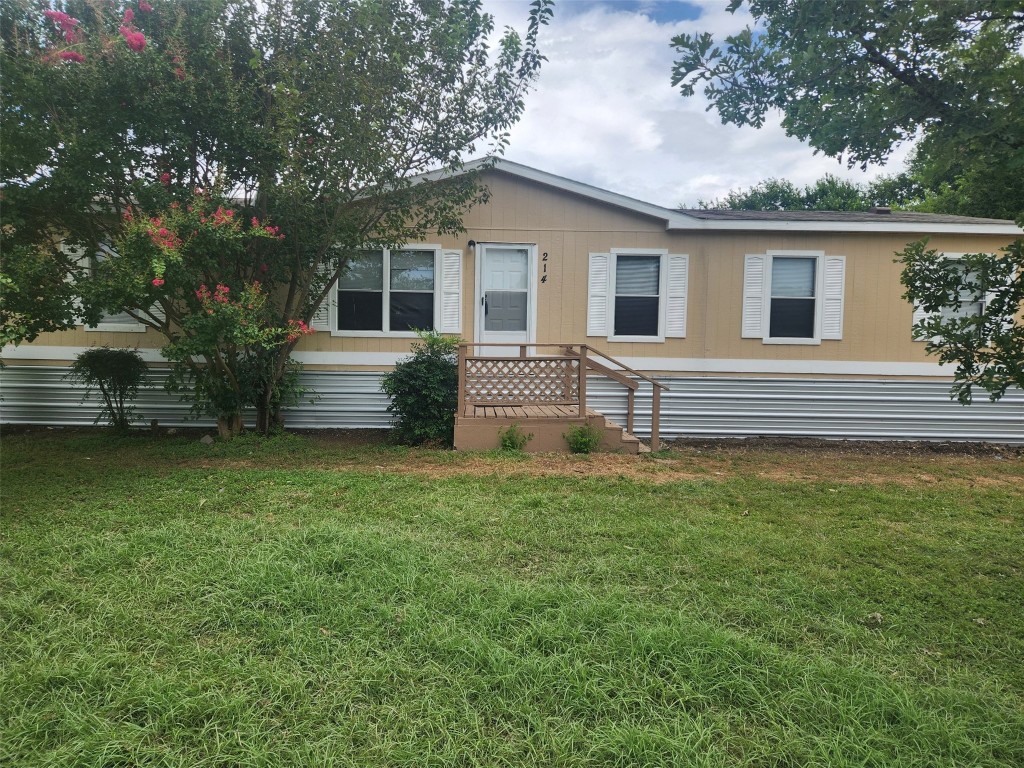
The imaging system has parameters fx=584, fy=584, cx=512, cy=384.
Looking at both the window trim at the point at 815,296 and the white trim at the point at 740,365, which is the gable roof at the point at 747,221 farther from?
the white trim at the point at 740,365

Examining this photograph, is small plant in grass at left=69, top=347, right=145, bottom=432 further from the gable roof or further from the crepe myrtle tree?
the gable roof

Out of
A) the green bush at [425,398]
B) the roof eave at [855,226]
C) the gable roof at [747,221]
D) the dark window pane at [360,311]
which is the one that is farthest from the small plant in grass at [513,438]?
the roof eave at [855,226]

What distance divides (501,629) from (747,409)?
284 inches

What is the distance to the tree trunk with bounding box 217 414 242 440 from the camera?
766 cm

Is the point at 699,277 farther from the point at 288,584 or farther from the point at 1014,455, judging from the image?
the point at 288,584

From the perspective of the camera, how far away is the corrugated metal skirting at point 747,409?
8633 mm

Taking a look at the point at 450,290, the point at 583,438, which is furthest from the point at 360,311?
the point at 583,438

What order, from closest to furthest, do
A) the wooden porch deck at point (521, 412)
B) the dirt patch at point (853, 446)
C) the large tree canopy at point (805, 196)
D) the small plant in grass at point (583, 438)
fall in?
the small plant in grass at point (583, 438), the wooden porch deck at point (521, 412), the dirt patch at point (853, 446), the large tree canopy at point (805, 196)

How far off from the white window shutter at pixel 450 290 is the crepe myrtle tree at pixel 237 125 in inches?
44.2

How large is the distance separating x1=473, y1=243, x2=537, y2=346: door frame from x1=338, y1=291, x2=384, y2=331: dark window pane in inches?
55.4

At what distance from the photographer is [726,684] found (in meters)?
2.34

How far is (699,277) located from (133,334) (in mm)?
8389

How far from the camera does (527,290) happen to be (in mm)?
8664

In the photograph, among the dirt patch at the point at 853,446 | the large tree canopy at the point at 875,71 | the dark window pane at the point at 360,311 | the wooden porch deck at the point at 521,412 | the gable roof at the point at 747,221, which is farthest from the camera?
the dark window pane at the point at 360,311
